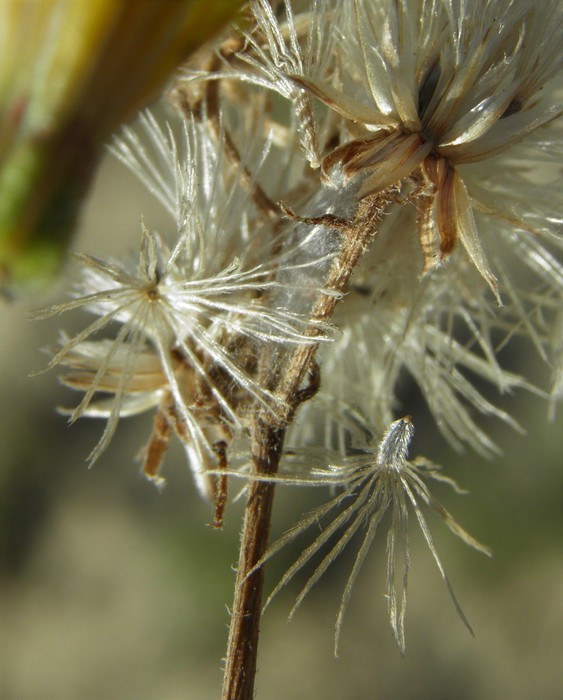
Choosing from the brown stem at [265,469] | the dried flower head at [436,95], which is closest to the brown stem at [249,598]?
the brown stem at [265,469]

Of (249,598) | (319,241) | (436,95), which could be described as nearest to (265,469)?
(249,598)

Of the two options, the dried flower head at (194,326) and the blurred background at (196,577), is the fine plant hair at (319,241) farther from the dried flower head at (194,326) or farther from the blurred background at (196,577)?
the blurred background at (196,577)

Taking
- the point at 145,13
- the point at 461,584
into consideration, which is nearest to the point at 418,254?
the point at 145,13

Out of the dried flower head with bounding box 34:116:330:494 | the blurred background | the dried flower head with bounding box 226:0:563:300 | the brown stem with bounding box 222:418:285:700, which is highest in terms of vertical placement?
the dried flower head with bounding box 226:0:563:300

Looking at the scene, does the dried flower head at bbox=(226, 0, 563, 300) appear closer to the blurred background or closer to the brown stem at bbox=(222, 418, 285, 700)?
the brown stem at bbox=(222, 418, 285, 700)

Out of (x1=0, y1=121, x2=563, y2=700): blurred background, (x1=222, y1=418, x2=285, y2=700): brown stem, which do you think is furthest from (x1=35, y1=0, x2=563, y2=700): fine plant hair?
(x1=0, y1=121, x2=563, y2=700): blurred background

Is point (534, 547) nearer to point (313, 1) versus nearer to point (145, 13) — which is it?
point (313, 1)

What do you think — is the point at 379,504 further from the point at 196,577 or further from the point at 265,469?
the point at 196,577
